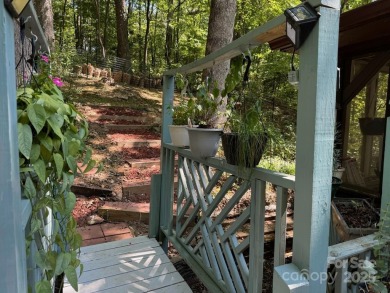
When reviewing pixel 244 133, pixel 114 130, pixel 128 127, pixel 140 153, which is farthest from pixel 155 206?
pixel 128 127

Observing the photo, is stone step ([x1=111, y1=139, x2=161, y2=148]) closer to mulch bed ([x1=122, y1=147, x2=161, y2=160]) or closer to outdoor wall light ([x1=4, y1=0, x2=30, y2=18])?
mulch bed ([x1=122, y1=147, x2=161, y2=160])

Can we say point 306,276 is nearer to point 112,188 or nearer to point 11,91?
point 11,91

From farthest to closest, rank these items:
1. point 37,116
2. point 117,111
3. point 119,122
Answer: point 117,111 < point 119,122 < point 37,116

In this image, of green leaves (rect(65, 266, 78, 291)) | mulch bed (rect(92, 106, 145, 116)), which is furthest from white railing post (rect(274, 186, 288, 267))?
mulch bed (rect(92, 106, 145, 116))

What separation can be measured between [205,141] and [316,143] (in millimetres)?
861

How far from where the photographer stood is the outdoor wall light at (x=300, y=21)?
90cm

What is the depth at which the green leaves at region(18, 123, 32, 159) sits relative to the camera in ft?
2.79

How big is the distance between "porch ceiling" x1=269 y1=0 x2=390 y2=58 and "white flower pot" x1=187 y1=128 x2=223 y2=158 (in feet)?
3.45

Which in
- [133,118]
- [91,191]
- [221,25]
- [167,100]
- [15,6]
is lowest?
[91,191]

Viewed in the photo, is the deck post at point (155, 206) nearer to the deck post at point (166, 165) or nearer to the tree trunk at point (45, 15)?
the deck post at point (166, 165)

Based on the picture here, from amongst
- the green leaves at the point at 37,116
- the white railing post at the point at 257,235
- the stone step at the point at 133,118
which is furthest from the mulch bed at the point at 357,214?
the stone step at the point at 133,118

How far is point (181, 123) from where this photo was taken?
7.85 feet

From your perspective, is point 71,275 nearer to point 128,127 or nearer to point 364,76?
point 364,76

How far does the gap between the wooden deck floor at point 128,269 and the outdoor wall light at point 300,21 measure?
1.62m
